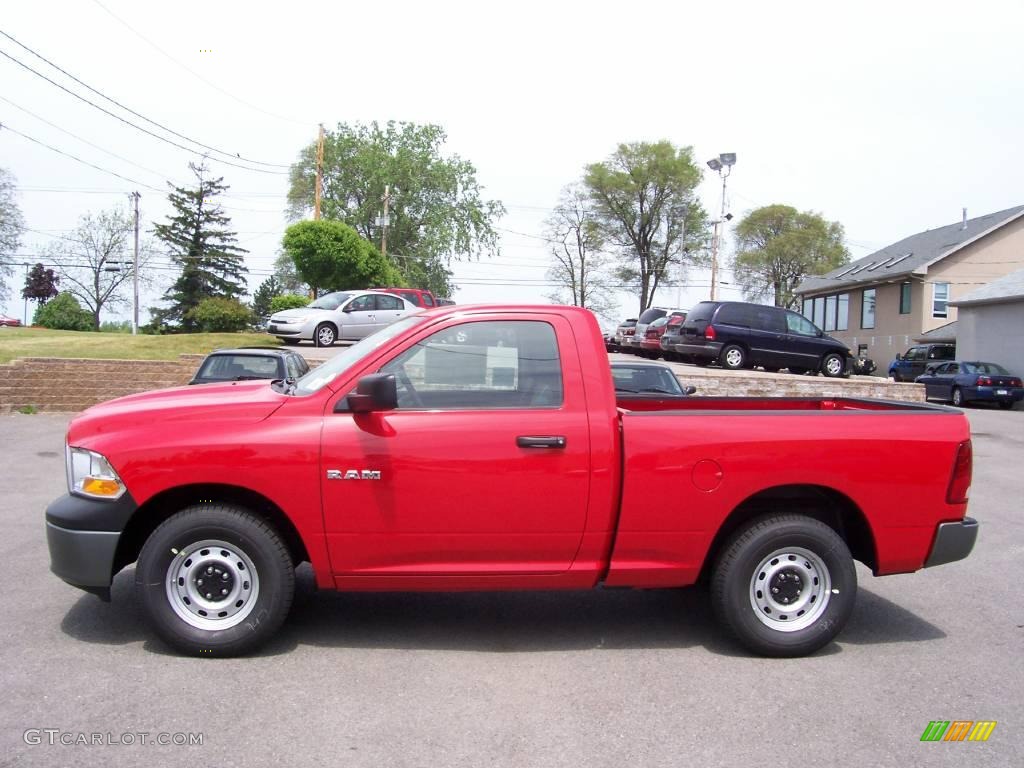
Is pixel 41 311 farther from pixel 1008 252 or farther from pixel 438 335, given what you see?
pixel 438 335

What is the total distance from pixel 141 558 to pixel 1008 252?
47284 mm

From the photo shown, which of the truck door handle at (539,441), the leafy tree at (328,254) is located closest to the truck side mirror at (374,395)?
the truck door handle at (539,441)

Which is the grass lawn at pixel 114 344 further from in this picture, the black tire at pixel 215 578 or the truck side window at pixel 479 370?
the truck side window at pixel 479 370

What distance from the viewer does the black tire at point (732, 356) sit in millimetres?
23047

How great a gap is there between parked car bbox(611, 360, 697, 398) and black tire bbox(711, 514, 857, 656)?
6819mm

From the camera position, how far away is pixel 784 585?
5.23 m

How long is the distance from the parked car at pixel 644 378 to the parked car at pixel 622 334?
2153 cm

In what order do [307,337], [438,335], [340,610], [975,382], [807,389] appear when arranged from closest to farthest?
1. [438,335]
2. [340,610]
3. [807,389]
4. [307,337]
5. [975,382]

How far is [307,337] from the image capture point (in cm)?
2423

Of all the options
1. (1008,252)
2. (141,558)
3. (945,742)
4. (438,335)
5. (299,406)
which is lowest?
(945,742)

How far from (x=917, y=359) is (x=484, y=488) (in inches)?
1442

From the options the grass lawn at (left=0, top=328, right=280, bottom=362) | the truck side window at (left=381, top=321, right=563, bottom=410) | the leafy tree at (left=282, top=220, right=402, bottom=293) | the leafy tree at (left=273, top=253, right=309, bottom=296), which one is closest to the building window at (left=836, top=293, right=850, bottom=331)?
the leafy tree at (left=282, top=220, right=402, bottom=293)

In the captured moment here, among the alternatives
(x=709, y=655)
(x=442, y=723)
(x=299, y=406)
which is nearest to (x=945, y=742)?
(x=709, y=655)

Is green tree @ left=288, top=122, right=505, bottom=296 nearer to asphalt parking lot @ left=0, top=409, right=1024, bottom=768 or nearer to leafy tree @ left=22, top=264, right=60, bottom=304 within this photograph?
leafy tree @ left=22, top=264, right=60, bottom=304
